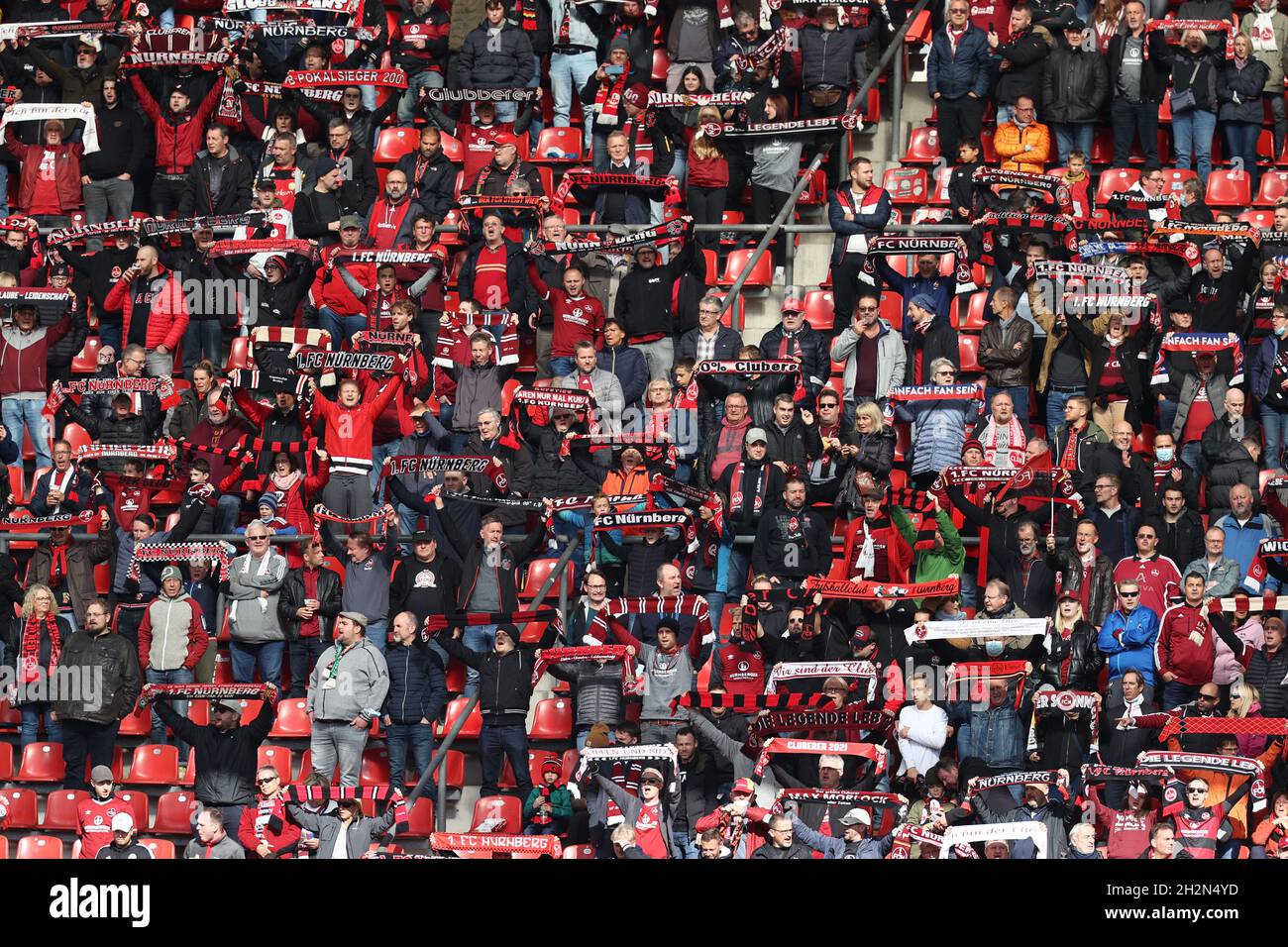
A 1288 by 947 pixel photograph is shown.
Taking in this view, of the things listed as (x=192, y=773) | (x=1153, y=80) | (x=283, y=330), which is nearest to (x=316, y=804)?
(x=192, y=773)

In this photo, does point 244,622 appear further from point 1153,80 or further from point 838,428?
point 1153,80

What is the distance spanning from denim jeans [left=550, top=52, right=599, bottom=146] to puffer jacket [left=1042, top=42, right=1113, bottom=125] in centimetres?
389

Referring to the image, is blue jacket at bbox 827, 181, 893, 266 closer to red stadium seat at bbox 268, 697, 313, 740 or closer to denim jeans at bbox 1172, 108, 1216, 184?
denim jeans at bbox 1172, 108, 1216, 184

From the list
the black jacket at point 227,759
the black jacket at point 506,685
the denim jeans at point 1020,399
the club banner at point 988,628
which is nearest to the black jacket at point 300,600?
the black jacket at point 227,759

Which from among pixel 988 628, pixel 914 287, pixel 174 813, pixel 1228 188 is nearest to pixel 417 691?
pixel 174 813

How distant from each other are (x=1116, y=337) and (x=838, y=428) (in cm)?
220

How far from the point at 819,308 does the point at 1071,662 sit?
15.1 feet

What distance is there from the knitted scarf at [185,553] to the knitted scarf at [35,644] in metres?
0.80

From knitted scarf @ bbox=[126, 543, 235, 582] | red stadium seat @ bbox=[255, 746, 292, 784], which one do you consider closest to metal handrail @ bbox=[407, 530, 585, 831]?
red stadium seat @ bbox=[255, 746, 292, 784]

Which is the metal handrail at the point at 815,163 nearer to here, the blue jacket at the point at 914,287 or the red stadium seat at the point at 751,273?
the red stadium seat at the point at 751,273

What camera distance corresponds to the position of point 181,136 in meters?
20.6

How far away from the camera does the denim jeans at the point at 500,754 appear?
15867mm

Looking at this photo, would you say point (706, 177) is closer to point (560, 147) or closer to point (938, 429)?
point (560, 147)

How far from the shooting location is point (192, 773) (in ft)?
54.4
